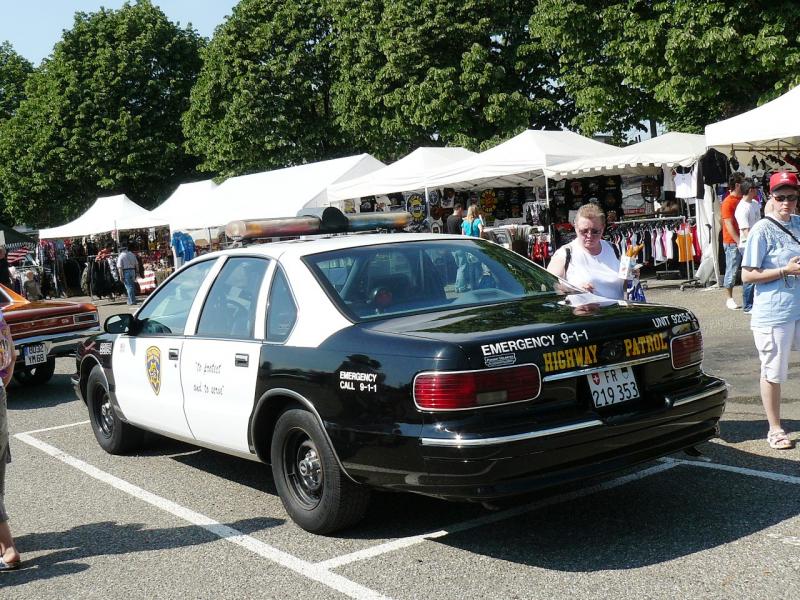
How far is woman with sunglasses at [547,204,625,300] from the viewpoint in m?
6.16

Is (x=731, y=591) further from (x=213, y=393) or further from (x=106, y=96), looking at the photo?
(x=106, y=96)

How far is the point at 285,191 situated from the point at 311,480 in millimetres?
19134

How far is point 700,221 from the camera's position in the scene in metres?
16.4

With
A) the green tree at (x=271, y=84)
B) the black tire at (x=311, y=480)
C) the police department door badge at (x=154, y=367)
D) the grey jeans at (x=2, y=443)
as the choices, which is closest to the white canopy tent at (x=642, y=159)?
the police department door badge at (x=154, y=367)

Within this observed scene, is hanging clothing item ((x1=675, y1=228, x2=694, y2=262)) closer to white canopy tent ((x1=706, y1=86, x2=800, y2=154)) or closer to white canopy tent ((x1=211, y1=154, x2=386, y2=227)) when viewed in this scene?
white canopy tent ((x1=706, y1=86, x2=800, y2=154))

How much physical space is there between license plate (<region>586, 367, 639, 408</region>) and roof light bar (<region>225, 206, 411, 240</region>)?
2.76 m

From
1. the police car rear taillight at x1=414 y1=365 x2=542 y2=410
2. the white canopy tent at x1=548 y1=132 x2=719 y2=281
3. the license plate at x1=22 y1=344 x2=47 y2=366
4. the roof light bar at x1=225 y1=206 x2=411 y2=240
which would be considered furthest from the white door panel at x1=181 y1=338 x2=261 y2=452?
the white canopy tent at x1=548 y1=132 x2=719 y2=281

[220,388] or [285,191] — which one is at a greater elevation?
[285,191]

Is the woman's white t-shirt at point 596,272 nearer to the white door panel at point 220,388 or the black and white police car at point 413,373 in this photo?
the black and white police car at point 413,373

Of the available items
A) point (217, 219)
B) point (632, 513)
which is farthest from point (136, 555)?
point (217, 219)

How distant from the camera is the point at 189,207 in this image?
28.5 meters

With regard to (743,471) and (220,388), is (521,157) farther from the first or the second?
(220,388)

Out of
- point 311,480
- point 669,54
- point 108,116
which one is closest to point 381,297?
point 311,480

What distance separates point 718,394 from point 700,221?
40.5ft
